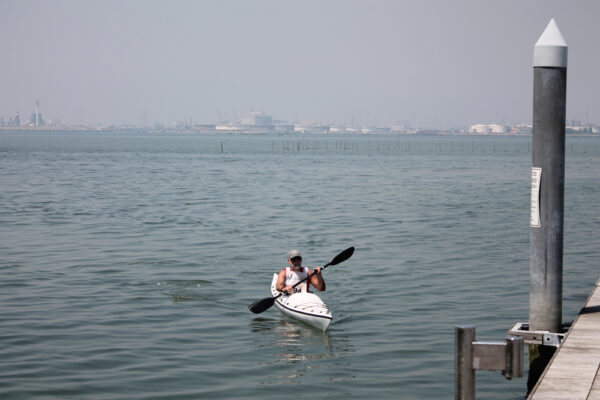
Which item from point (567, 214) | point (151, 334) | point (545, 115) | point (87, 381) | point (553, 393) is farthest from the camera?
point (567, 214)

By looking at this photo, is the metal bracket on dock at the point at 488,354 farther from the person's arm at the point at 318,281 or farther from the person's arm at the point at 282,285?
the person's arm at the point at 282,285

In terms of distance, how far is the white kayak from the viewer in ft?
49.6

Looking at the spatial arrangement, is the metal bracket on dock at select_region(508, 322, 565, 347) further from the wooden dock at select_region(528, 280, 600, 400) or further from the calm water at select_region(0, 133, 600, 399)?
the calm water at select_region(0, 133, 600, 399)

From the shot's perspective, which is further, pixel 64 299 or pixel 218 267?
pixel 218 267

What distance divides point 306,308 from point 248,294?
3.70 meters

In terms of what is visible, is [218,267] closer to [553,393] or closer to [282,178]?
[553,393]

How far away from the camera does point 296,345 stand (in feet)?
47.9

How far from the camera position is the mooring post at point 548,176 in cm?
1081

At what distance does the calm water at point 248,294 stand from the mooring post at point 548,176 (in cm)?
154

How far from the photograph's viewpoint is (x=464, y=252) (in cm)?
2503

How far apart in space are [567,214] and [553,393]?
29.6m

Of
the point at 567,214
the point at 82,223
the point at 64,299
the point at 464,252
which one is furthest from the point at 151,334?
the point at 567,214

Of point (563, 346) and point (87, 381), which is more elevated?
point (563, 346)

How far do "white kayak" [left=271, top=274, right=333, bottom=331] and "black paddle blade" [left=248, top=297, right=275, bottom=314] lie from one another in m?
0.26
